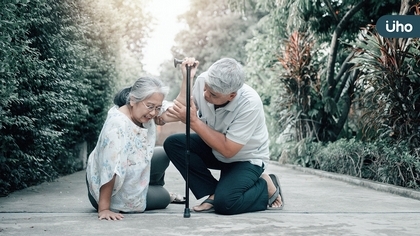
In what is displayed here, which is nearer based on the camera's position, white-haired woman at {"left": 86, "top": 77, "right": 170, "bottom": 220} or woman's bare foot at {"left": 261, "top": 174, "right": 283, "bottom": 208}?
white-haired woman at {"left": 86, "top": 77, "right": 170, "bottom": 220}

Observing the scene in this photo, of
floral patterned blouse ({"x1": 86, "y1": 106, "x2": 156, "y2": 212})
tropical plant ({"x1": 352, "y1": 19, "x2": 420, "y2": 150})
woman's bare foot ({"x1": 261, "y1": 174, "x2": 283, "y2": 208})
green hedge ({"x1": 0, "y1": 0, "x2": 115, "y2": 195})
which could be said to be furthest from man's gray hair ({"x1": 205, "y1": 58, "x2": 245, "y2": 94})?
tropical plant ({"x1": 352, "y1": 19, "x2": 420, "y2": 150})

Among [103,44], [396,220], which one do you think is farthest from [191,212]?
[103,44]

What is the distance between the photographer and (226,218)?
189 inches

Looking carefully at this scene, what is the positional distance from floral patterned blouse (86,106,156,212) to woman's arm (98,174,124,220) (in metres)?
0.06

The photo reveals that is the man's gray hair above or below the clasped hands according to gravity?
above

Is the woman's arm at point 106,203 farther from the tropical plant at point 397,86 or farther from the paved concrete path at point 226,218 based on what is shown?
the tropical plant at point 397,86

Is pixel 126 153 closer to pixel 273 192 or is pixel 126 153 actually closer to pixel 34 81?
pixel 273 192

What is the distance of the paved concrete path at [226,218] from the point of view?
4.20 m

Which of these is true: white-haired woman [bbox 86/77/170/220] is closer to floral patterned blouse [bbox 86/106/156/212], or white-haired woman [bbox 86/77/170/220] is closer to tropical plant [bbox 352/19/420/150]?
floral patterned blouse [bbox 86/106/156/212]

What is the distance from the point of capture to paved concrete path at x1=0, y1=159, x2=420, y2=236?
420 cm

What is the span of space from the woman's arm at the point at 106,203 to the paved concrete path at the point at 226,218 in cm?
7

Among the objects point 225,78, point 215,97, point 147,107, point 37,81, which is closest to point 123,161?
point 147,107

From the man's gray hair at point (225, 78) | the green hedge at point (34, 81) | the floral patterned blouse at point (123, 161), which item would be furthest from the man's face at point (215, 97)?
the green hedge at point (34, 81)

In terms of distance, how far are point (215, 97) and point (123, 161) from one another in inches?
35.4
